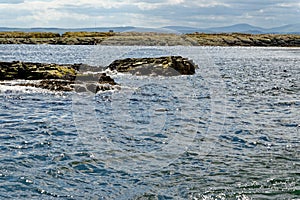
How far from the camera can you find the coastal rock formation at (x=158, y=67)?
46.9 m

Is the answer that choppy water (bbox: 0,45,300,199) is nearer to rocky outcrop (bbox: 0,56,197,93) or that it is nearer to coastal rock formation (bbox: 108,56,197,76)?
rocky outcrop (bbox: 0,56,197,93)

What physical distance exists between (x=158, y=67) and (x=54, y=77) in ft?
51.3

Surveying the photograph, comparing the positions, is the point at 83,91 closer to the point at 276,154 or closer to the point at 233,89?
the point at 233,89

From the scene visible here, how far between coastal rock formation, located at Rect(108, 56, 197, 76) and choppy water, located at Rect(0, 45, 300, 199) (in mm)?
18127

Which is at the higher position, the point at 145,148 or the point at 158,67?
the point at 158,67

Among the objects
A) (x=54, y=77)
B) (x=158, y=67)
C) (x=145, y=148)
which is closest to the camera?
(x=145, y=148)

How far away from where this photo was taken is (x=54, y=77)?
34.1m

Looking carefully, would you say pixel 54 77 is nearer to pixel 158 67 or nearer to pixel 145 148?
pixel 158 67

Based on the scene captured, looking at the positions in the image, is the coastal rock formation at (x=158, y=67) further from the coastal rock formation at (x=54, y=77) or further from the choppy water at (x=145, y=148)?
the choppy water at (x=145, y=148)

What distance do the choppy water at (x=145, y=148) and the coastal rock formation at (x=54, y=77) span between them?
8.81ft

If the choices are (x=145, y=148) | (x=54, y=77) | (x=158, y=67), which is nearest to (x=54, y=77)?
(x=54, y=77)

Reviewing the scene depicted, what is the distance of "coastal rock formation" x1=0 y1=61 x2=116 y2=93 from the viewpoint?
31425 millimetres

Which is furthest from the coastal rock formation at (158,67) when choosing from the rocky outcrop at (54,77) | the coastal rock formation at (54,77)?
the coastal rock formation at (54,77)

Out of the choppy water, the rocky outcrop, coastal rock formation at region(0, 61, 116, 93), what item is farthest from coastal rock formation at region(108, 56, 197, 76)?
the choppy water
